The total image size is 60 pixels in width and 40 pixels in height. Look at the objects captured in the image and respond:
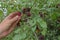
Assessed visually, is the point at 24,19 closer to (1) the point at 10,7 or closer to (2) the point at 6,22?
(1) the point at 10,7

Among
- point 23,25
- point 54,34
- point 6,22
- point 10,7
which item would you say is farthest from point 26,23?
point 6,22

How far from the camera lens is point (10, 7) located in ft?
7.33

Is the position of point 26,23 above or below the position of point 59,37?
above

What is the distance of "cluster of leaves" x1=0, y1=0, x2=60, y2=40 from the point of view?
202 cm

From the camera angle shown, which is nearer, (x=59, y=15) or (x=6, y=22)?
→ (x=6, y=22)

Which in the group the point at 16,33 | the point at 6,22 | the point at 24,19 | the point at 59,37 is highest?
the point at 6,22

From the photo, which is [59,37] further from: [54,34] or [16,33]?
[16,33]

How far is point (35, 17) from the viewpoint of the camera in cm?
202

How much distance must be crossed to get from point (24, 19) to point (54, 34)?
0.43m

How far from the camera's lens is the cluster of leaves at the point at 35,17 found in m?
2.02

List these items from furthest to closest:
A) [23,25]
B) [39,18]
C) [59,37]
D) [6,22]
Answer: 1. [59,37]
2. [23,25]
3. [39,18]
4. [6,22]

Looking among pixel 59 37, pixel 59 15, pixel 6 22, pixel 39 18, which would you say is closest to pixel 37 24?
pixel 39 18

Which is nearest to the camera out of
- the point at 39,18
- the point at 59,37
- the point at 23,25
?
the point at 39,18

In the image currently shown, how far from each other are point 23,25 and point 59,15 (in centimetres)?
33
